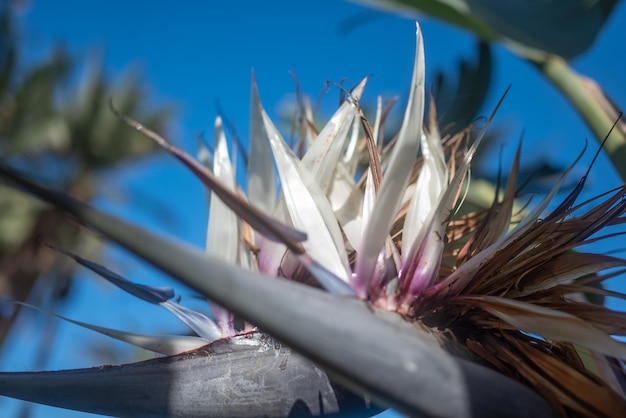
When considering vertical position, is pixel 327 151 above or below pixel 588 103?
below

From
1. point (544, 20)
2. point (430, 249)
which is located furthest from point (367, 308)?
point (544, 20)

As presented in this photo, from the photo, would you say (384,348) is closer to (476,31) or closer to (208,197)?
(208,197)

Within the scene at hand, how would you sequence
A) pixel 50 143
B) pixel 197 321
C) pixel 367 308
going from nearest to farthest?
pixel 367 308, pixel 197 321, pixel 50 143

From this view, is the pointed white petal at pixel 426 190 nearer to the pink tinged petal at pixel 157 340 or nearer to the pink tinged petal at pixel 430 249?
the pink tinged petal at pixel 430 249

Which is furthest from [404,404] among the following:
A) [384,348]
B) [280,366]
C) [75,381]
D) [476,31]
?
[476,31]

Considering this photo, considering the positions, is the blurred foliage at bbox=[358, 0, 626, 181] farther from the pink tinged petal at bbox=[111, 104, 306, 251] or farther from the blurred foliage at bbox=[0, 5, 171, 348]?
the blurred foliage at bbox=[0, 5, 171, 348]

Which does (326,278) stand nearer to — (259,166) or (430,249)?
(430,249)

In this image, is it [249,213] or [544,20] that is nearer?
[249,213]
